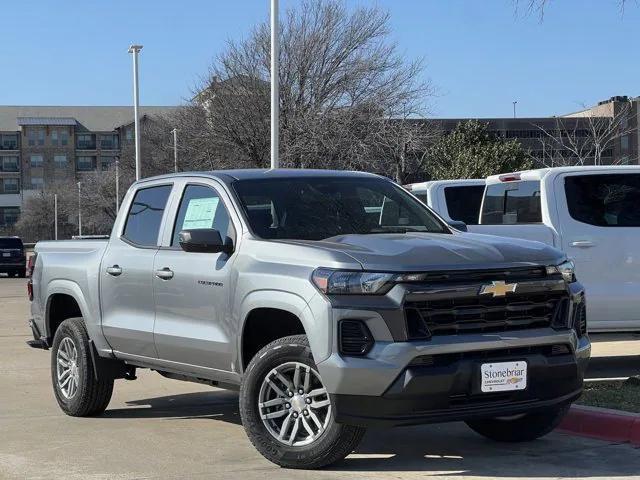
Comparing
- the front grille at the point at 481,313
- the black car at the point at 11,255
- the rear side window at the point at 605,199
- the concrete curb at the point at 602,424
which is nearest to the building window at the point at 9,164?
the black car at the point at 11,255

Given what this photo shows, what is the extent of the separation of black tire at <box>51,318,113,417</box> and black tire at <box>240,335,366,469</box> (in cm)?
242

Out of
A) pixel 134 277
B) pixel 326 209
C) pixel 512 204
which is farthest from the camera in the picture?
pixel 512 204

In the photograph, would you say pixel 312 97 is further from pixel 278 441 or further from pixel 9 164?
pixel 9 164

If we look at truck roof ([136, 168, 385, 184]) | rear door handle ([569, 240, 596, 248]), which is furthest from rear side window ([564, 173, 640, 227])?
truck roof ([136, 168, 385, 184])

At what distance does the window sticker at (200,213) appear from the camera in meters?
7.31

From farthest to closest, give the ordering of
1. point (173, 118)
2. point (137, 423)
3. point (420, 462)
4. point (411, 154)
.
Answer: point (173, 118)
point (411, 154)
point (137, 423)
point (420, 462)

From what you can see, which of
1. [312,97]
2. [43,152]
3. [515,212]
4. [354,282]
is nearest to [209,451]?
[354,282]

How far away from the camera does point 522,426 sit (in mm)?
7098

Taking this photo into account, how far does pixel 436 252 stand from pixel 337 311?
76 centimetres

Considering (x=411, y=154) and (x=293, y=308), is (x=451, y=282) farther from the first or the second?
(x=411, y=154)

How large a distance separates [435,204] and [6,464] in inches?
384

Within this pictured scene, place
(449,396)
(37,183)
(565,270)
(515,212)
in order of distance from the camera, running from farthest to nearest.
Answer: (37,183)
(515,212)
(565,270)
(449,396)

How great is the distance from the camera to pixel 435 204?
1540 cm

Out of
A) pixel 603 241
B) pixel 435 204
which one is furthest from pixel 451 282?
pixel 435 204
